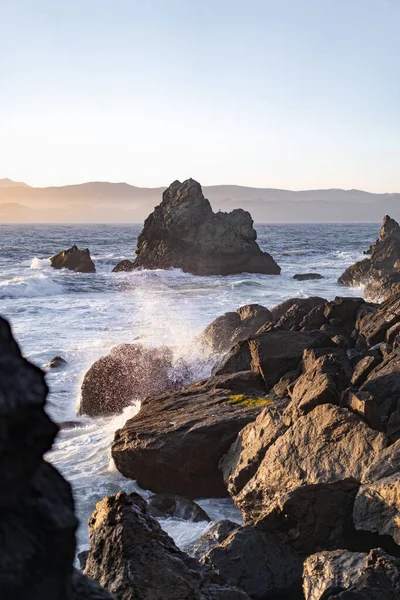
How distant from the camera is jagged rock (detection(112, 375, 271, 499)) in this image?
11.5 metres

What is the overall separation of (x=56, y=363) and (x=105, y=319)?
413 inches

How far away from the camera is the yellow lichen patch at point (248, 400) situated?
1268cm

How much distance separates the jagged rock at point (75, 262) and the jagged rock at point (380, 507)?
5169 centimetres

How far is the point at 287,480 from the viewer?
374 inches

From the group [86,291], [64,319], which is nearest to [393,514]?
[64,319]

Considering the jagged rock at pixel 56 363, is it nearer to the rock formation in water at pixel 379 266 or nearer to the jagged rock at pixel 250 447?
the jagged rock at pixel 250 447

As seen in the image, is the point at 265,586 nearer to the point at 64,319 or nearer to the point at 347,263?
the point at 64,319

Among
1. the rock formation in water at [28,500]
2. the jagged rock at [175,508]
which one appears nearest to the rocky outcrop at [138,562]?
the rock formation in water at [28,500]

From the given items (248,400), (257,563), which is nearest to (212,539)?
(257,563)

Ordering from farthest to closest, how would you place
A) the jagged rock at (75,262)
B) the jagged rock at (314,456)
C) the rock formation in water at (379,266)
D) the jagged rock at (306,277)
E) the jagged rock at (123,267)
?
the jagged rock at (123,267)
the jagged rock at (75,262)
the jagged rock at (306,277)
the rock formation in water at (379,266)
the jagged rock at (314,456)

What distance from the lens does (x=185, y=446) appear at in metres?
11.5

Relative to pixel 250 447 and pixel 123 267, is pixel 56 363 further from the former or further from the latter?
pixel 123 267

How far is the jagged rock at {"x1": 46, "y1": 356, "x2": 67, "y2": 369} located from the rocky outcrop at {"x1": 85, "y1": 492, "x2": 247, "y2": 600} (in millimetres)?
15209

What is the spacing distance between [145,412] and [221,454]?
9.50ft
